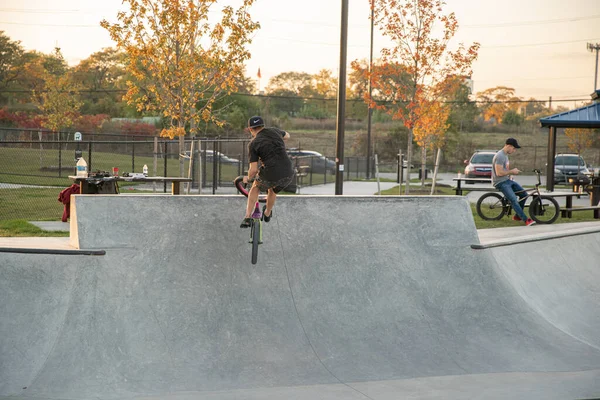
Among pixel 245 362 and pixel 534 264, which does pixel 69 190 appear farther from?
pixel 534 264

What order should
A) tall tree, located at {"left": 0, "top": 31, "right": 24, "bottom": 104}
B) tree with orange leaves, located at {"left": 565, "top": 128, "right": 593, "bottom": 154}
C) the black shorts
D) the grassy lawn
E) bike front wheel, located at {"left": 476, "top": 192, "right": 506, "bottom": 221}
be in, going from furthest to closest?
tall tree, located at {"left": 0, "top": 31, "right": 24, "bottom": 104}, tree with orange leaves, located at {"left": 565, "top": 128, "right": 593, "bottom": 154}, bike front wheel, located at {"left": 476, "top": 192, "right": 506, "bottom": 221}, the grassy lawn, the black shorts

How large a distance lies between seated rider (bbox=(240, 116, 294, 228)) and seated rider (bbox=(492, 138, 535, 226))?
292 inches

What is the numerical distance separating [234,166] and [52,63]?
33.6 meters

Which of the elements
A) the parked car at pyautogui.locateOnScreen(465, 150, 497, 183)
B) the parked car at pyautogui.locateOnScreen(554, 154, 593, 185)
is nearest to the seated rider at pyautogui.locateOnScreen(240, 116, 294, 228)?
the parked car at pyautogui.locateOnScreen(465, 150, 497, 183)

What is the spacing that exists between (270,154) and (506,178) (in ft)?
27.1

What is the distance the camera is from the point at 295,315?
24.9 ft

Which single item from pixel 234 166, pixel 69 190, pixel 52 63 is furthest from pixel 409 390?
pixel 52 63

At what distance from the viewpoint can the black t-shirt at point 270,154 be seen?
26.2ft

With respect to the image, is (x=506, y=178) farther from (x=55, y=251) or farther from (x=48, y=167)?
(x=48, y=167)

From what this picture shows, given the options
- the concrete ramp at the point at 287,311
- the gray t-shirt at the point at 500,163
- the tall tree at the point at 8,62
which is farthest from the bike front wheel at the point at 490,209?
the tall tree at the point at 8,62

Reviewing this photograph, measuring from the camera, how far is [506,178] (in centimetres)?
1461

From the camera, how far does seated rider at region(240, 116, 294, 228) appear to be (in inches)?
314

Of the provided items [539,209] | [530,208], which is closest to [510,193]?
[530,208]

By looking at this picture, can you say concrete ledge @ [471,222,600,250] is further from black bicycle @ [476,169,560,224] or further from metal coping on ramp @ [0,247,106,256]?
metal coping on ramp @ [0,247,106,256]
